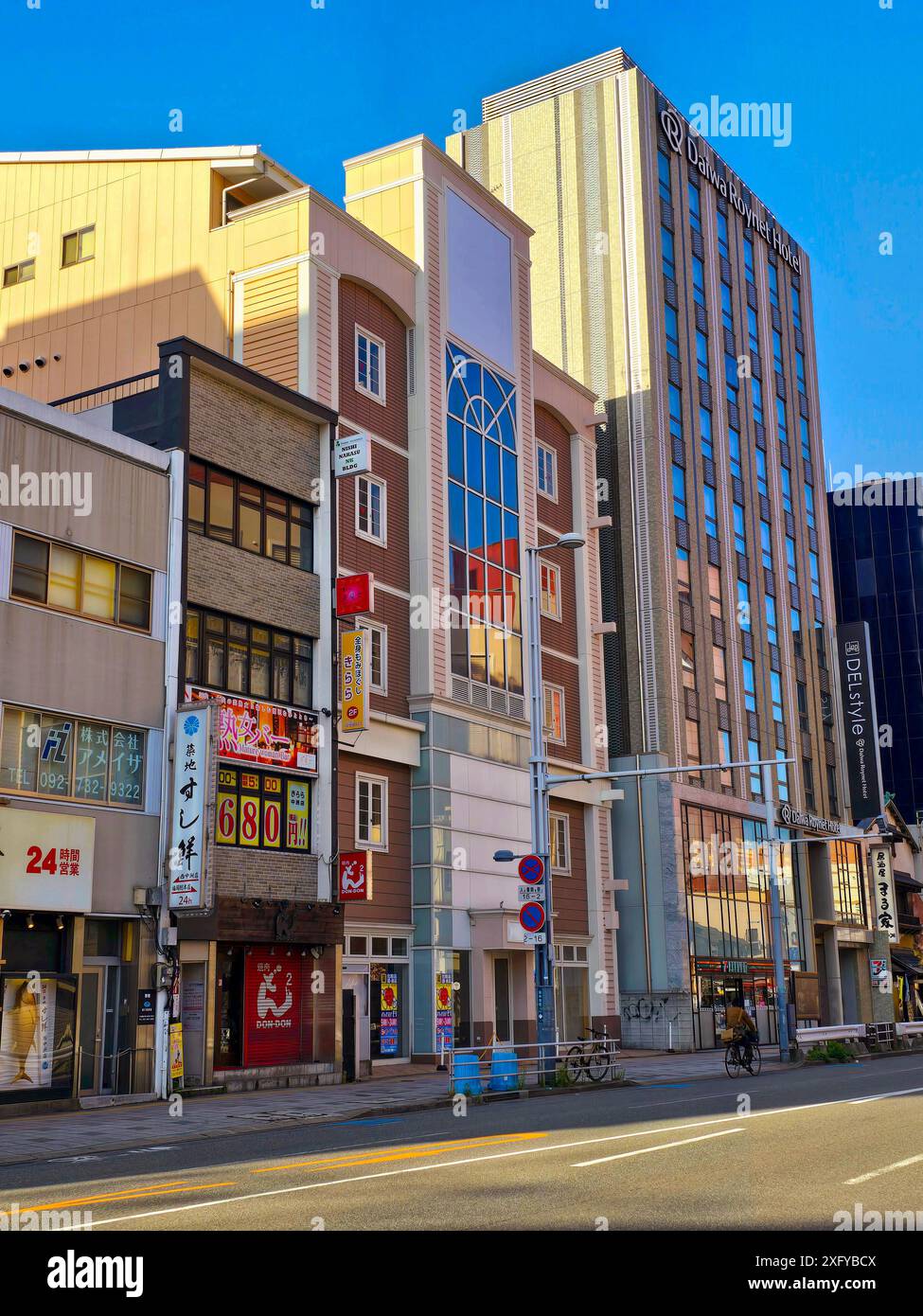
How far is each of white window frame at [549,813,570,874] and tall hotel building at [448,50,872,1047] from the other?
6.39 meters

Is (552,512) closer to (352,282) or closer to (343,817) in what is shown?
(352,282)

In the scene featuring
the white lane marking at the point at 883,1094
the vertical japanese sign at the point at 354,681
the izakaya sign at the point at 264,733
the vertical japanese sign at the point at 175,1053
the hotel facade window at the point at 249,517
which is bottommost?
the white lane marking at the point at 883,1094

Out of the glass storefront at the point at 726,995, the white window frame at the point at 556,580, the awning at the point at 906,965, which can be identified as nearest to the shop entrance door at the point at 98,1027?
the white window frame at the point at 556,580

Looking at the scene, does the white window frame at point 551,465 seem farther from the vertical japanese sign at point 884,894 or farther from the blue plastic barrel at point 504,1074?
the vertical japanese sign at point 884,894

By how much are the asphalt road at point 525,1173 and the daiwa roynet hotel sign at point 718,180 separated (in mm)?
47825

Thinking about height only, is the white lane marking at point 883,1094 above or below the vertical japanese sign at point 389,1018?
below

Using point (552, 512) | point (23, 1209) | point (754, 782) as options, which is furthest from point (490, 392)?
point (23, 1209)

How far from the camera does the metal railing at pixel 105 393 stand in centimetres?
2988

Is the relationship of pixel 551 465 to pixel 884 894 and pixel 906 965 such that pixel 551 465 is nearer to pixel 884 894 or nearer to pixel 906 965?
pixel 884 894

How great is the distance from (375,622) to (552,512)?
12545 millimetres

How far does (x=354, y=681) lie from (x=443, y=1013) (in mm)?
9286

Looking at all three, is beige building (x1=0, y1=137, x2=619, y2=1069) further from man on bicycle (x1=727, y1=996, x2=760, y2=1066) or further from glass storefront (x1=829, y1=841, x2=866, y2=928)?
glass storefront (x1=829, y1=841, x2=866, y2=928)

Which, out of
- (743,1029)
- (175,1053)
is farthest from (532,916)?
(743,1029)

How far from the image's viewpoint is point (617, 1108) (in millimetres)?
20719
